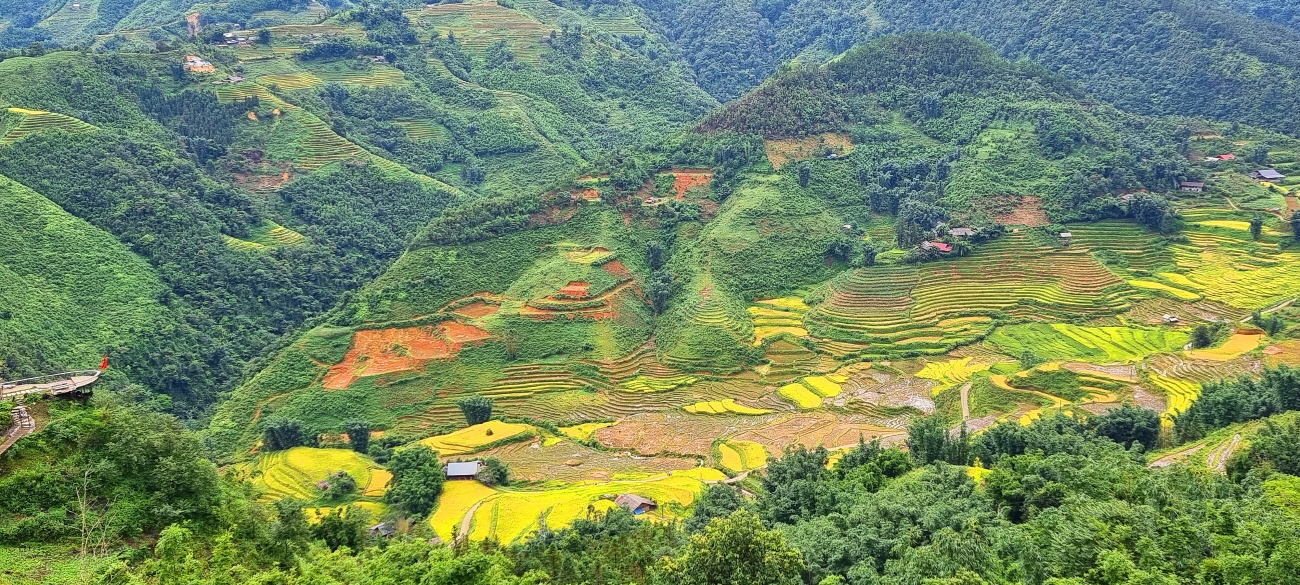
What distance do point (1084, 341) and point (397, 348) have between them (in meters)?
32.4

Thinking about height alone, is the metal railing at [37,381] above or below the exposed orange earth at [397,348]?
above

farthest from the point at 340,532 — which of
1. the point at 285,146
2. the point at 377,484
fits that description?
the point at 285,146

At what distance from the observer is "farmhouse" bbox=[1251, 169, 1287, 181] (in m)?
57.1

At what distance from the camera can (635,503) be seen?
3219 centimetres

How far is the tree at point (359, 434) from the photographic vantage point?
3962 centimetres

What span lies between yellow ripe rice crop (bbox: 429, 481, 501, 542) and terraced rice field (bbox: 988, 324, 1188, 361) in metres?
24.9

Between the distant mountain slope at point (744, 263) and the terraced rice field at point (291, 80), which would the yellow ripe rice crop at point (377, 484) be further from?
the terraced rice field at point (291, 80)

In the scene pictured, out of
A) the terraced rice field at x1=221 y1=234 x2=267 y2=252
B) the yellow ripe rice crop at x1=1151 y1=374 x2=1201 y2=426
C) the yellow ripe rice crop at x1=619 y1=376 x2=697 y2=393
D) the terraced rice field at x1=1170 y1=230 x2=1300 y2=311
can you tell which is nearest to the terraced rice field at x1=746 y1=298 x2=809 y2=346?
the yellow ripe rice crop at x1=619 y1=376 x2=697 y2=393

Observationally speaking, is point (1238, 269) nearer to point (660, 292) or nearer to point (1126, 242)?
point (1126, 242)

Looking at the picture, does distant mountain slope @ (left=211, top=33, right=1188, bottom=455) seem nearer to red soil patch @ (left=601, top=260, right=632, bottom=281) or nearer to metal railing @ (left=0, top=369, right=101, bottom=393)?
red soil patch @ (left=601, top=260, right=632, bottom=281)

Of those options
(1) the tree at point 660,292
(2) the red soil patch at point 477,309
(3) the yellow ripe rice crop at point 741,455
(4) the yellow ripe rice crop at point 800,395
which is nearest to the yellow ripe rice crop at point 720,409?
(4) the yellow ripe rice crop at point 800,395

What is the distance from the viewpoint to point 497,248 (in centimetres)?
5109

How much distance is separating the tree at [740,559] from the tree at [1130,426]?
18.9 m

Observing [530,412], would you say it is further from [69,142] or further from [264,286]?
[69,142]
